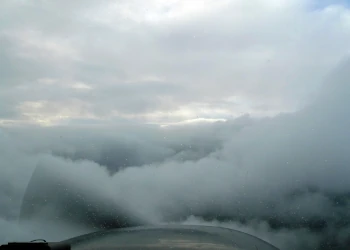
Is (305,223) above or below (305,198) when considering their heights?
below

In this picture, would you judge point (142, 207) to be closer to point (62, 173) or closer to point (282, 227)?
point (62, 173)

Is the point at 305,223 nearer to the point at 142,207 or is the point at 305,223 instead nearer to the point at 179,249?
the point at 142,207

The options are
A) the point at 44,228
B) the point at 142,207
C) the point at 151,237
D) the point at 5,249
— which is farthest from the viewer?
the point at 142,207

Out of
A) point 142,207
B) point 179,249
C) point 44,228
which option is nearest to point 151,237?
point 179,249

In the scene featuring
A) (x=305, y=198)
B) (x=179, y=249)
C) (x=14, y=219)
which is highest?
(x=305, y=198)

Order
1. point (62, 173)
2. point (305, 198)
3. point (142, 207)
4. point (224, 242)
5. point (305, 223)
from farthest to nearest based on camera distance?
point (305, 198) → point (305, 223) → point (142, 207) → point (62, 173) → point (224, 242)

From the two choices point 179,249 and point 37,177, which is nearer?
point 179,249

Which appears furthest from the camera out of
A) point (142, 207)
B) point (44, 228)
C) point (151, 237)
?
point (142, 207)

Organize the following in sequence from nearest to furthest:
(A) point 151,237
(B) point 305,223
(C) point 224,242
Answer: (C) point 224,242 < (A) point 151,237 < (B) point 305,223

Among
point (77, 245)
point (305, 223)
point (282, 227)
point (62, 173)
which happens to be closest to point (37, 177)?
point (62, 173)
